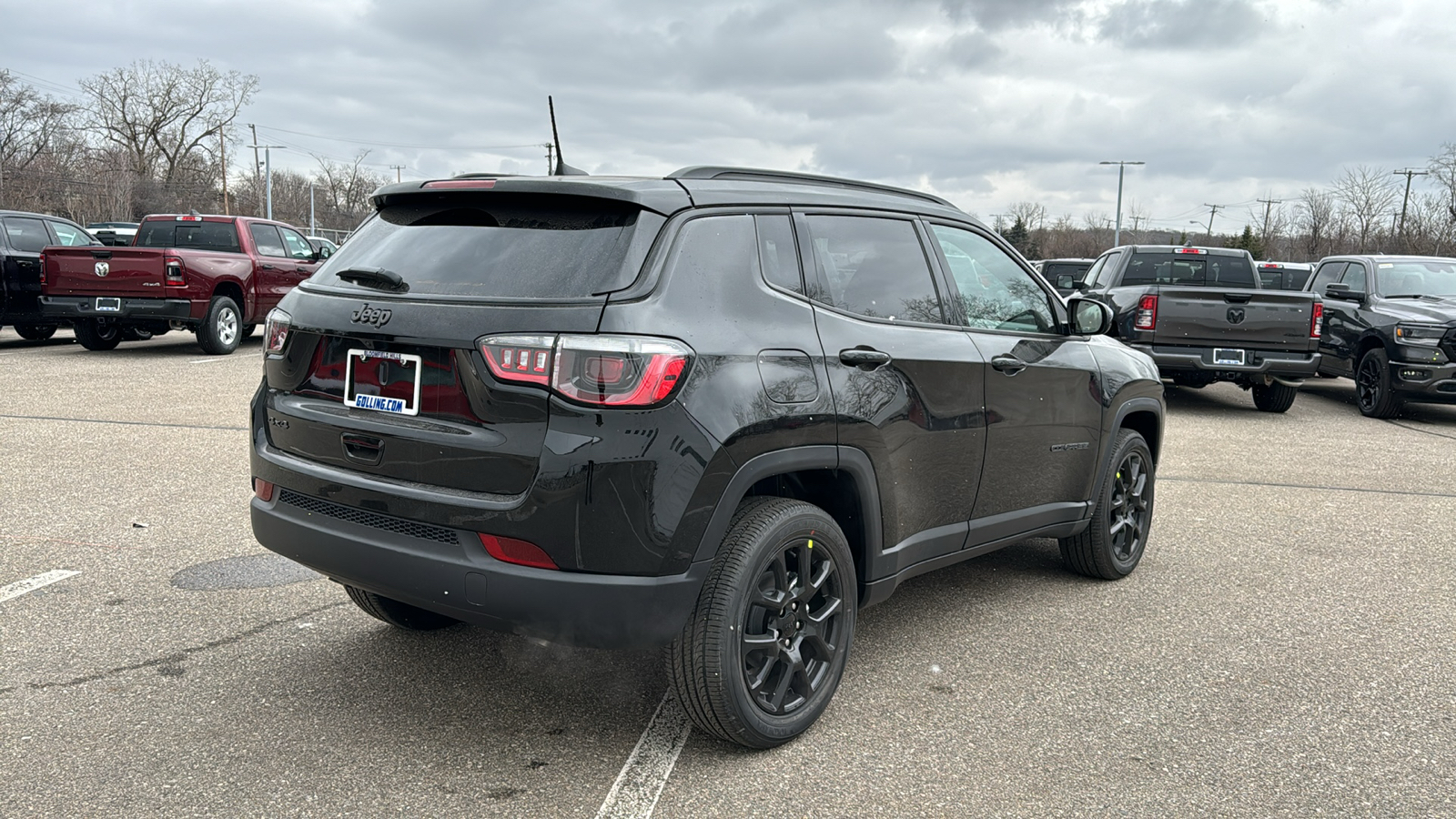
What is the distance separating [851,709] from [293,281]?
13.9 metres

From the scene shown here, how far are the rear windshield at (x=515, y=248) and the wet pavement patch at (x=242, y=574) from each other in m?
1.82

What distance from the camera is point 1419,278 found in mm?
12234

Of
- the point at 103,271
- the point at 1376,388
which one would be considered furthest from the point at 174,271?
the point at 1376,388

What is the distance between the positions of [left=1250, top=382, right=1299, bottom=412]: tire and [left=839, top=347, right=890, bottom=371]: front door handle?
959 centimetres

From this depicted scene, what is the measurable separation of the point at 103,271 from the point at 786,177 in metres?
12.0

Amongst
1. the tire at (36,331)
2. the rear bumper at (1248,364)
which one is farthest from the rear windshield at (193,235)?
the rear bumper at (1248,364)

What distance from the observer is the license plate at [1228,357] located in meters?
10.7

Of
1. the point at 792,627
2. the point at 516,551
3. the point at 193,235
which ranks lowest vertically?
the point at 792,627

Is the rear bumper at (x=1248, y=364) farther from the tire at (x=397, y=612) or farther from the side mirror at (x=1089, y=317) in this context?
the tire at (x=397, y=612)

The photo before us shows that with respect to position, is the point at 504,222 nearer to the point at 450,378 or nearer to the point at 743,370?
the point at 450,378

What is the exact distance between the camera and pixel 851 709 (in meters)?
3.51

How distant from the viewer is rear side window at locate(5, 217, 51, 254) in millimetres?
13312

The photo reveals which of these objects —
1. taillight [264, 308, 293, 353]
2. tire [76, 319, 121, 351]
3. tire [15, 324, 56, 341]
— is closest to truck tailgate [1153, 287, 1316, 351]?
taillight [264, 308, 293, 353]

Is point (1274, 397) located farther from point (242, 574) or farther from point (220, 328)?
point (220, 328)
